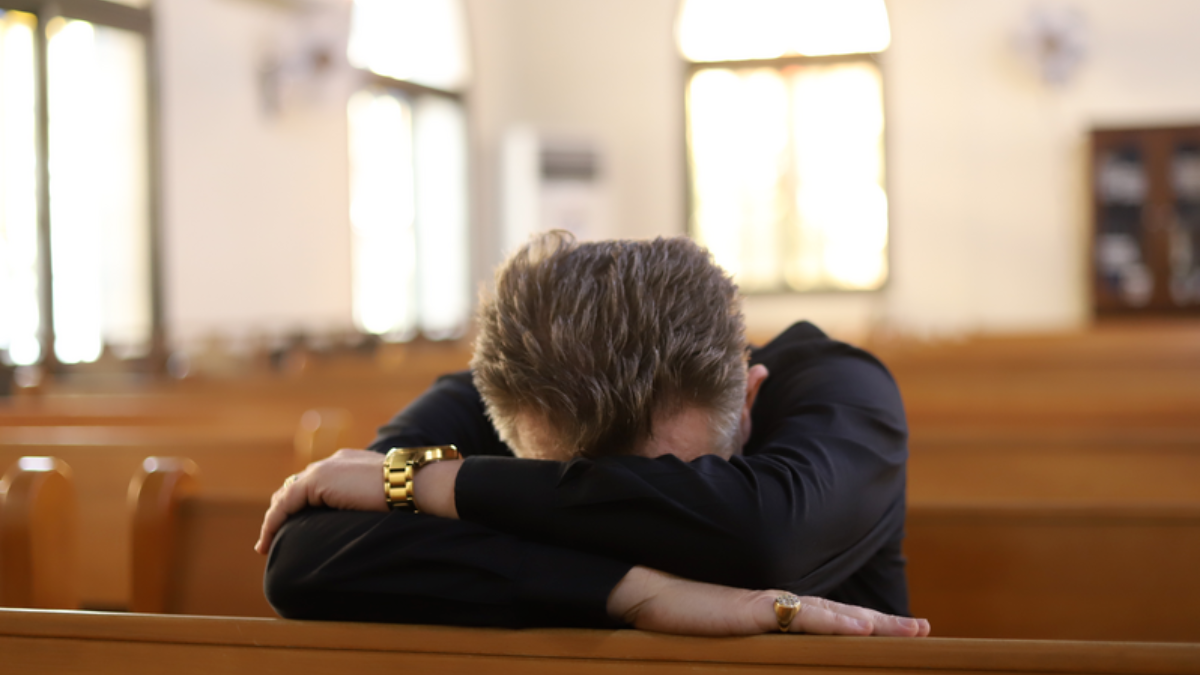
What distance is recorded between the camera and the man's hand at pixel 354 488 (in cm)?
109

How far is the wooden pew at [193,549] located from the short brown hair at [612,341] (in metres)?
0.76

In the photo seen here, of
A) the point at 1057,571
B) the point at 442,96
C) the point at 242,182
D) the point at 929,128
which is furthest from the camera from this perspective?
the point at 929,128

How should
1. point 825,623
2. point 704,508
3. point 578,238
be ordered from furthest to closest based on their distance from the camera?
1. point 578,238
2. point 704,508
3. point 825,623

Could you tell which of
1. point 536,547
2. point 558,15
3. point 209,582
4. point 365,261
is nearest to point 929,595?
point 536,547

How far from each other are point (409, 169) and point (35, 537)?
9.18 metres

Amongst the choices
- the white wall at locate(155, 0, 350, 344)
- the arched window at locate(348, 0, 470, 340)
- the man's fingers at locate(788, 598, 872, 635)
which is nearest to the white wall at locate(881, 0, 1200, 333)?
→ the arched window at locate(348, 0, 470, 340)

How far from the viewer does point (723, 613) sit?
0.92m

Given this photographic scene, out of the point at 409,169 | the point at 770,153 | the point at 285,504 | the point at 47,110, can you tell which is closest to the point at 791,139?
the point at 770,153

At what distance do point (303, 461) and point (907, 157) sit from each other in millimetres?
9817

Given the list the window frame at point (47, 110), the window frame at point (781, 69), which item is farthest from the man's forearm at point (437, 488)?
the window frame at point (781, 69)

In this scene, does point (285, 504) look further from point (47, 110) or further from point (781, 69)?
point (781, 69)

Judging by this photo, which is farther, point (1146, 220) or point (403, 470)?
point (1146, 220)

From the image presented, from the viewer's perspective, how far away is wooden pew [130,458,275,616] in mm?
1700

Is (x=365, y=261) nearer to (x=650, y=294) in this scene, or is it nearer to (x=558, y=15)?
(x=558, y=15)
